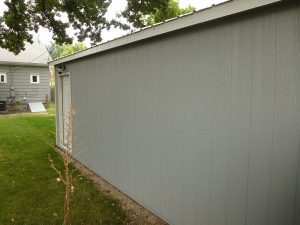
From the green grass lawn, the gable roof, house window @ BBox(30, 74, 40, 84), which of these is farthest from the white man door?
house window @ BBox(30, 74, 40, 84)

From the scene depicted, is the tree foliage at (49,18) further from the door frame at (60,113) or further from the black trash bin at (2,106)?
the black trash bin at (2,106)

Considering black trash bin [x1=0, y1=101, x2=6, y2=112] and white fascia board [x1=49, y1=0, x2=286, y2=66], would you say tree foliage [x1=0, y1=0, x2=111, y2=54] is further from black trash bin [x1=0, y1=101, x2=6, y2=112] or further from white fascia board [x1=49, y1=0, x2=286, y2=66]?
white fascia board [x1=49, y1=0, x2=286, y2=66]

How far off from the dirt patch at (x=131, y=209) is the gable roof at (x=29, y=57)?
1631 centimetres

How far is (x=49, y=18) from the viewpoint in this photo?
13.7 m

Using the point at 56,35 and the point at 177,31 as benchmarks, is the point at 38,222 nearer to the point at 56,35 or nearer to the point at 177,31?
the point at 177,31

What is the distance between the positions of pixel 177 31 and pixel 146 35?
2.10ft

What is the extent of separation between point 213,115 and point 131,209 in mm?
2329

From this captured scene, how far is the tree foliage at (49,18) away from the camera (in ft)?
41.9

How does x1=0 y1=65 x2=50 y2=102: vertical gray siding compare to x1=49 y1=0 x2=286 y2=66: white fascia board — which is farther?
x1=0 y1=65 x2=50 y2=102: vertical gray siding

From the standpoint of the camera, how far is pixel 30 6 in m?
13.6

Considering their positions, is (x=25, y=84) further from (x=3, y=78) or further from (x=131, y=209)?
(x=131, y=209)

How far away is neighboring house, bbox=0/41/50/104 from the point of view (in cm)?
2002

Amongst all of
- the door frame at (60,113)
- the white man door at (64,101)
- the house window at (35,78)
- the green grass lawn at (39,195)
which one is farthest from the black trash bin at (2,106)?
Answer: the white man door at (64,101)

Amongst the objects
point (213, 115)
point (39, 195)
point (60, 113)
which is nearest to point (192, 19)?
point (213, 115)
